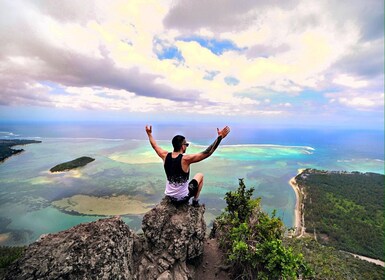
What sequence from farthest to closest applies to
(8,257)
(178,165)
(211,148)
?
(8,257)
(178,165)
(211,148)

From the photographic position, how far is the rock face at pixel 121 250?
15.7ft

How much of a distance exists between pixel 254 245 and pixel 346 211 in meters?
64.5

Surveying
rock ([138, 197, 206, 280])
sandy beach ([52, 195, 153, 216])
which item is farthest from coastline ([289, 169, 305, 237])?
rock ([138, 197, 206, 280])

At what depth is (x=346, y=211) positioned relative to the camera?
2160 inches

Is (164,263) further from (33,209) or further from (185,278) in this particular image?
(33,209)

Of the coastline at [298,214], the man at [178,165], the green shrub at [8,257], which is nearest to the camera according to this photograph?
the man at [178,165]

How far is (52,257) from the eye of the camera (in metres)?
4.84

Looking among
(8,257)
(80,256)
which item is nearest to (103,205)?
(8,257)

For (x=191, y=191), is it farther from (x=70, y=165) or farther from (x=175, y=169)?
(x=70, y=165)

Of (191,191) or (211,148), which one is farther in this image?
(191,191)

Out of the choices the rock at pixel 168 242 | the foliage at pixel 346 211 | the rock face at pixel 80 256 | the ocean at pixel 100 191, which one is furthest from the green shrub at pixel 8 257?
the foliage at pixel 346 211

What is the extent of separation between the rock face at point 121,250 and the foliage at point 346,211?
49026 mm

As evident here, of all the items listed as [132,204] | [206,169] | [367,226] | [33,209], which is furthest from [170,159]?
[206,169]

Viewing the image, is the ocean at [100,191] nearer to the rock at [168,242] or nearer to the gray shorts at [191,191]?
the rock at [168,242]
